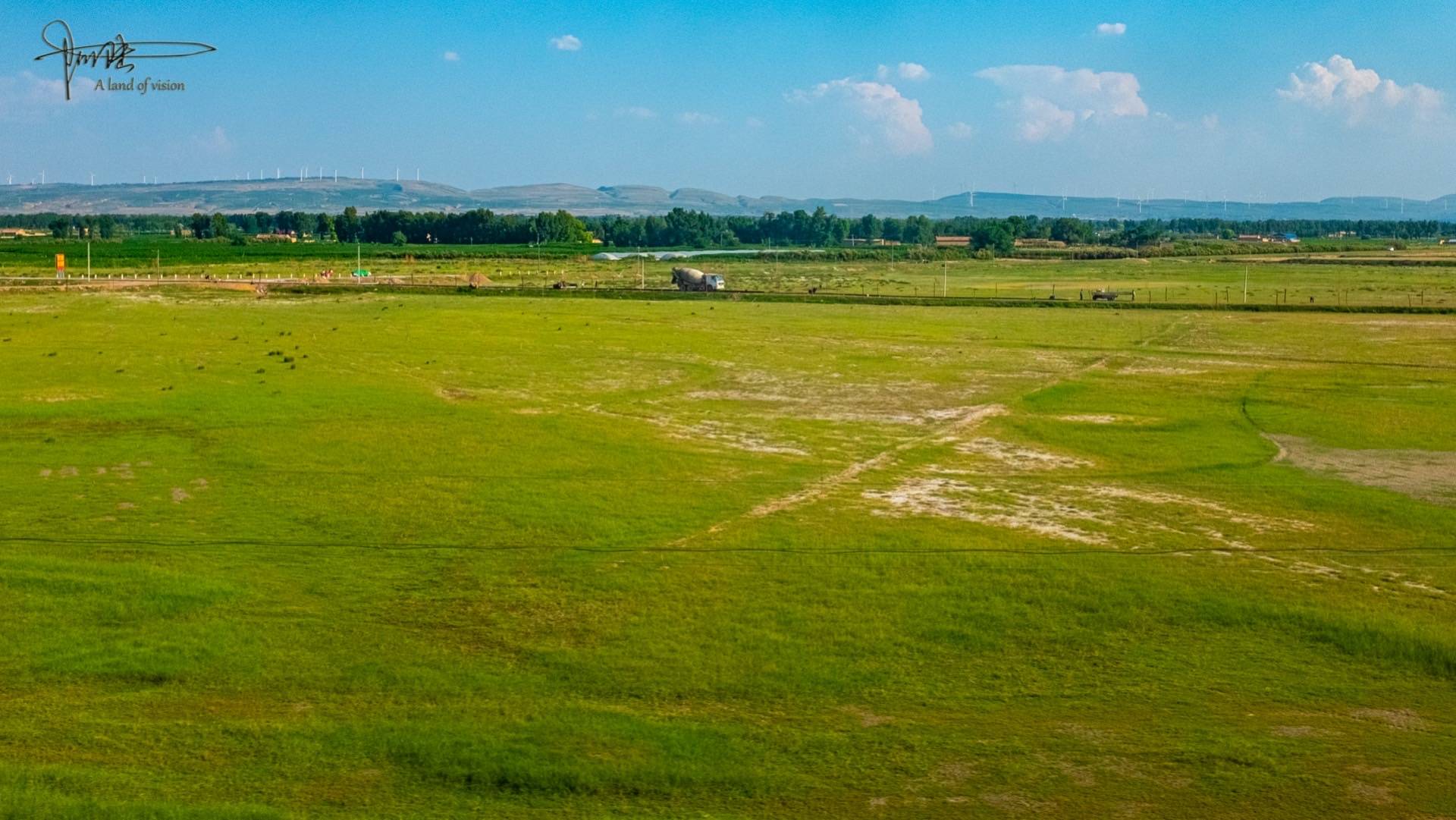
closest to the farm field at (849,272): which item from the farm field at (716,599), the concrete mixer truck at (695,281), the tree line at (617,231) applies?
the concrete mixer truck at (695,281)

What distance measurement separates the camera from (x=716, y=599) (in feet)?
49.4

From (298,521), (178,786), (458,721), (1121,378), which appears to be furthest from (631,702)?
(1121,378)

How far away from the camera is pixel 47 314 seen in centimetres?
4947

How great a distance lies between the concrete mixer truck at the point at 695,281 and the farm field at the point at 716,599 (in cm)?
3888

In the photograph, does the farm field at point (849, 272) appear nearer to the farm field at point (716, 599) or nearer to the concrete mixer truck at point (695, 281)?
the concrete mixer truck at point (695, 281)

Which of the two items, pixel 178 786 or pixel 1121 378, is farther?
pixel 1121 378

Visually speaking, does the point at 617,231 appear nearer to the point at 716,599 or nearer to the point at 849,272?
the point at 849,272

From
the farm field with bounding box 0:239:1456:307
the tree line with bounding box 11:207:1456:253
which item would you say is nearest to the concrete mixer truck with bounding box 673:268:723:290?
the farm field with bounding box 0:239:1456:307

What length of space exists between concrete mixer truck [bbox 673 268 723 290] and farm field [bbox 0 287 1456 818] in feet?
128

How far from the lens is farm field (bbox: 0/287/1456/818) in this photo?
10.5m

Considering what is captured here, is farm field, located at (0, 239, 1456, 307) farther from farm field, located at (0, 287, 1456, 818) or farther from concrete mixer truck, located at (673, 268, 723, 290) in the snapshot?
farm field, located at (0, 287, 1456, 818)

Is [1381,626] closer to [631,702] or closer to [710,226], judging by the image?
[631,702]

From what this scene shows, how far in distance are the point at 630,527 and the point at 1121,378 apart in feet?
75.0

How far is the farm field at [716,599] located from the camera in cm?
1048
